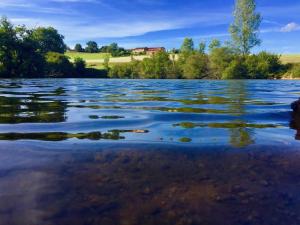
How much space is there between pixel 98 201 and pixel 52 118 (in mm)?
3855

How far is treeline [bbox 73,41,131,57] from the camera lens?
11996 centimetres

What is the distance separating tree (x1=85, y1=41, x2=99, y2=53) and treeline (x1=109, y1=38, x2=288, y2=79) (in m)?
60.0

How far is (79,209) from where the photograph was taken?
6.47 feet

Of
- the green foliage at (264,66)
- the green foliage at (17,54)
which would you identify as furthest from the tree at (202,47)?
the green foliage at (17,54)

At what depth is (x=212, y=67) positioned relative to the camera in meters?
71.1

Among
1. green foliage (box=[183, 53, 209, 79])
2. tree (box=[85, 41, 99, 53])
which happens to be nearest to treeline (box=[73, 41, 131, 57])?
tree (box=[85, 41, 99, 53])

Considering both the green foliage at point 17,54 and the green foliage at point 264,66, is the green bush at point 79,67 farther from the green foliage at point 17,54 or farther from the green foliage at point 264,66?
the green foliage at point 264,66

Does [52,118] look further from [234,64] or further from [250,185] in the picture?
[234,64]

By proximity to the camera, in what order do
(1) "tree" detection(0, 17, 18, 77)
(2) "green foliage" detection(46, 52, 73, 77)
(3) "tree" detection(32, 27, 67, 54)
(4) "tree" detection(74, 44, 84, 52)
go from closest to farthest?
1. (1) "tree" detection(0, 17, 18, 77)
2. (2) "green foliage" detection(46, 52, 73, 77)
3. (3) "tree" detection(32, 27, 67, 54)
4. (4) "tree" detection(74, 44, 84, 52)

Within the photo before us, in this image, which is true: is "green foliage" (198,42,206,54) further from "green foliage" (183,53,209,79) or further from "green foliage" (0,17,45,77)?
"green foliage" (0,17,45,77)

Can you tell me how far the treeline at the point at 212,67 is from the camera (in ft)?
220

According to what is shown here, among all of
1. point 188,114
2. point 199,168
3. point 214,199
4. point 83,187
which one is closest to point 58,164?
point 83,187

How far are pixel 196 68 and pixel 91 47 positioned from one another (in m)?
82.4

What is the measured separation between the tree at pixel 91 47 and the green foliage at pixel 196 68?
7852cm
